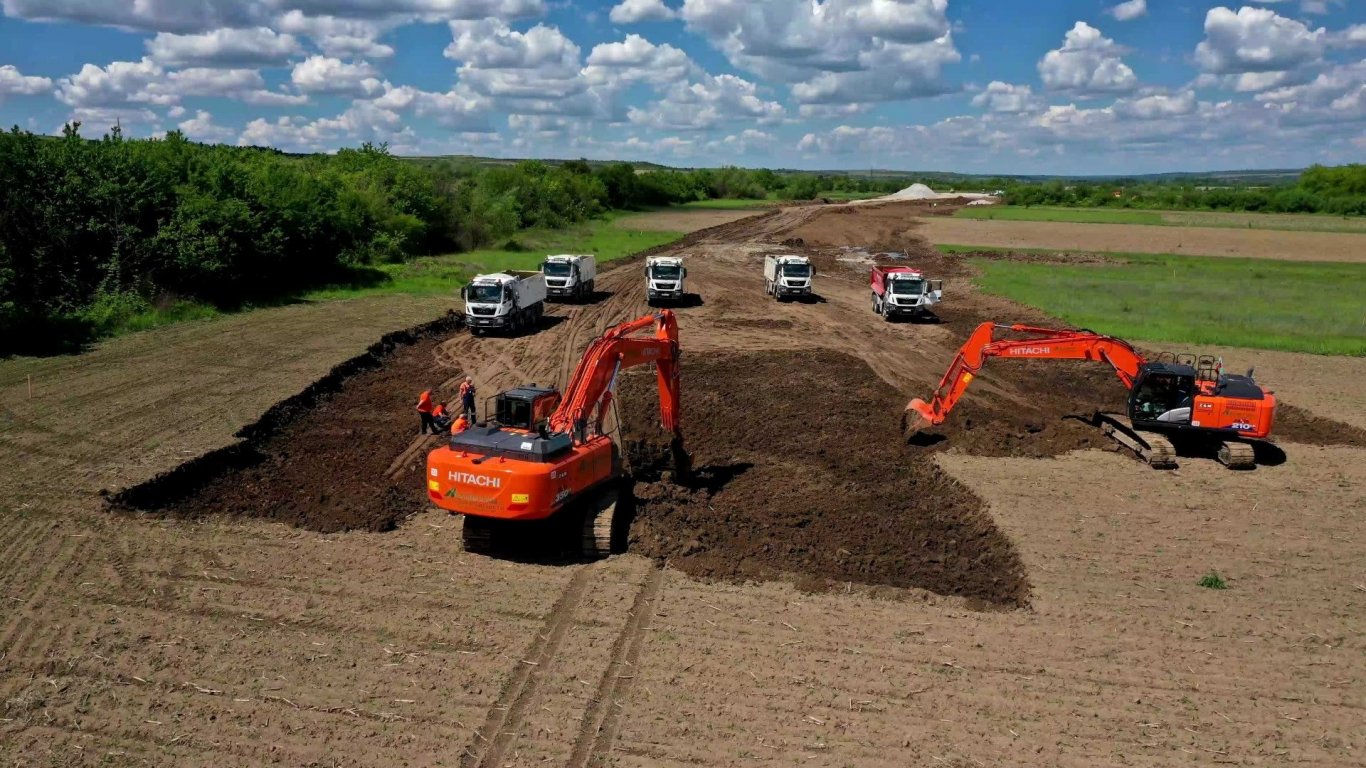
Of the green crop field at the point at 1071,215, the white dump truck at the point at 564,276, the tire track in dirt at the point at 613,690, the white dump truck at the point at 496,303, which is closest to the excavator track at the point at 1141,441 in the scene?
the tire track in dirt at the point at 613,690

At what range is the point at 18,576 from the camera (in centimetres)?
1393

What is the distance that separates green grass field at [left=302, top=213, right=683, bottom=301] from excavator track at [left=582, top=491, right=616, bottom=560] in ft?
102

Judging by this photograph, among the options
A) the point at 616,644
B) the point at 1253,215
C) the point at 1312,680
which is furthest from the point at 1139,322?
the point at 1253,215

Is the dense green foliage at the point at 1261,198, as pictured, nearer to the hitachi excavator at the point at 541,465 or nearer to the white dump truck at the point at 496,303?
the white dump truck at the point at 496,303

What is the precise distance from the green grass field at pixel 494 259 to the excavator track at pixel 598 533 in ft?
102

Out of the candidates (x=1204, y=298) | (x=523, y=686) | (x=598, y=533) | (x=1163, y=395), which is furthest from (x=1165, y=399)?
(x=1204, y=298)

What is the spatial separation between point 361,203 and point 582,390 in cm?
4208

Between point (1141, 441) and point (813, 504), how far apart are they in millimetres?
8701

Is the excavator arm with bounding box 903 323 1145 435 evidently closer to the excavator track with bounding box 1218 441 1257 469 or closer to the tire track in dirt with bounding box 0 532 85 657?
the excavator track with bounding box 1218 441 1257 469

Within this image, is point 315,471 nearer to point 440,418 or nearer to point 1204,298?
point 440,418

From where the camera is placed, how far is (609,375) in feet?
54.8

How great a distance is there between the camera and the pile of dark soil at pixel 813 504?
1512cm

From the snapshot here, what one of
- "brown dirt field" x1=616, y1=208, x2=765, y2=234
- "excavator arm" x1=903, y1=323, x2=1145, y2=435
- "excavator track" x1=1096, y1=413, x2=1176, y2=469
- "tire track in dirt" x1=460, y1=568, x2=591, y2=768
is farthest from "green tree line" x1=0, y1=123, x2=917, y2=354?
"brown dirt field" x1=616, y1=208, x2=765, y2=234

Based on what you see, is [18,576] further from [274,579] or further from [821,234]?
[821,234]
